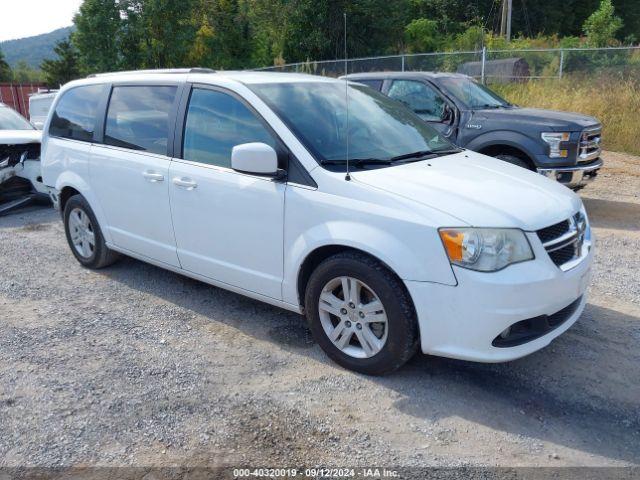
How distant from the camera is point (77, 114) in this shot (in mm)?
5598

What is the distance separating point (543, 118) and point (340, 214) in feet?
17.0

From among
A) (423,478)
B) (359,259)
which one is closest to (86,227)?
(359,259)

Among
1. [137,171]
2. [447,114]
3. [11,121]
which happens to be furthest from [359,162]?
[11,121]

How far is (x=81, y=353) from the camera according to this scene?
13.5 feet

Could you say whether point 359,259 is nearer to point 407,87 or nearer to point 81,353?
point 81,353

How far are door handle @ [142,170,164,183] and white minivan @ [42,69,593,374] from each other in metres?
0.03

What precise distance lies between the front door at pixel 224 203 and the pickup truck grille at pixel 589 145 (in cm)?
512

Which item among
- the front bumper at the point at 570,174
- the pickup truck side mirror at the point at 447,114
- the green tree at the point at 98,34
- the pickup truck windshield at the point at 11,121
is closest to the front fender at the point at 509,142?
the front bumper at the point at 570,174

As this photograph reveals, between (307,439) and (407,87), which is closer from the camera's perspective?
(307,439)

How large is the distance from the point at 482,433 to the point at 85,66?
111 feet

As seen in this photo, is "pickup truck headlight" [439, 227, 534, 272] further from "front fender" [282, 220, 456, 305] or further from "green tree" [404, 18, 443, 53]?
"green tree" [404, 18, 443, 53]

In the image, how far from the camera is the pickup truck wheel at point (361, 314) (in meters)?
3.38

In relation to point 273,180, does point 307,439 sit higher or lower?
lower

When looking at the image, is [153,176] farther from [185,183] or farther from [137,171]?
[185,183]
